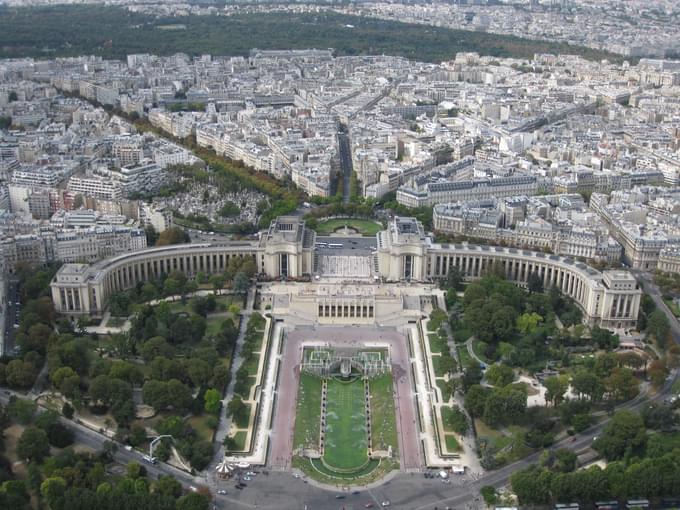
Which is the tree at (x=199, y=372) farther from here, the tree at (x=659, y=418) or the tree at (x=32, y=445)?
the tree at (x=659, y=418)

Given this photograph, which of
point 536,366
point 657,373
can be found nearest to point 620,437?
point 657,373

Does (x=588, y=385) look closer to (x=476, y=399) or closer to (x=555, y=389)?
(x=555, y=389)

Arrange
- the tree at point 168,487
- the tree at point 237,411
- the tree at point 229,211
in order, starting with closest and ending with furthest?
the tree at point 168,487, the tree at point 237,411, the tree at point 229,211

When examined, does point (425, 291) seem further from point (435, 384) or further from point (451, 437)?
point (451, 437)

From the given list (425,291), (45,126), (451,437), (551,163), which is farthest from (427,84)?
(451,437)

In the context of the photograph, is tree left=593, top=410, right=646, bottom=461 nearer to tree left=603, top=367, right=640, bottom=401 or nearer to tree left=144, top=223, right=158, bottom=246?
tree left=603, top=367, right=640, bottom=401

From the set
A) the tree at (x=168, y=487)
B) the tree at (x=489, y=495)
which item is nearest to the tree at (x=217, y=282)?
the tree at (x=168, y=487)
